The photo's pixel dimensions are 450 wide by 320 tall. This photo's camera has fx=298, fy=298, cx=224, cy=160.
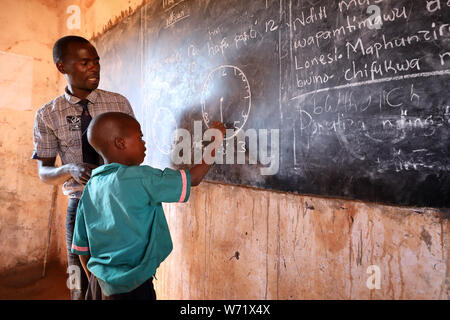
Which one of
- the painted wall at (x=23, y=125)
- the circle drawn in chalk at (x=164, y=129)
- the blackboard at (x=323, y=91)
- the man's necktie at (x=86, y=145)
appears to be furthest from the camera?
the painted wall at (x=23, y=125)

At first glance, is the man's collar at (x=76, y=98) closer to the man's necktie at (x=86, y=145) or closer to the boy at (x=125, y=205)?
the man's necktie at (x=86, y=145)

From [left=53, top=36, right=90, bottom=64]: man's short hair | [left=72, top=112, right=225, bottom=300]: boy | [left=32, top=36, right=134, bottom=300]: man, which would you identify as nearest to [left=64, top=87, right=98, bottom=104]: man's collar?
[left=32, top=36, right=134, bottom=300]: man

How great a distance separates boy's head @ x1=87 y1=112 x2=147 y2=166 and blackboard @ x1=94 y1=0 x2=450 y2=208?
658mm

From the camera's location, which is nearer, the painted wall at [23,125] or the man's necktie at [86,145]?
the man's necktie at [86,145]

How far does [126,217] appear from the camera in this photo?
1368 millimetres

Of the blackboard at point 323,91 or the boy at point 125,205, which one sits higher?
the blackboard at point 323,91

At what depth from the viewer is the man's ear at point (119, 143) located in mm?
1430

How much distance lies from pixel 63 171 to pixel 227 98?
1162 mm

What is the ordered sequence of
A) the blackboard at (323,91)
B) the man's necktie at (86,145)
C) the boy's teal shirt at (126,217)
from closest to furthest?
the blackboard at (323,91) → the boy's teal shirt at (126,217) → the man's necktie at (86,145)

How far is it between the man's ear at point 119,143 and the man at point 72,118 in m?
0.73

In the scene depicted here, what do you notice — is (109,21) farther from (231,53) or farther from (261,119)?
(261,119)

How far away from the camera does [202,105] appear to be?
212 cm

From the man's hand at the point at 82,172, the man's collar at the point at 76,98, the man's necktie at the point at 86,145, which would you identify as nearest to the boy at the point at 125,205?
the man's hand at the point at 82,172

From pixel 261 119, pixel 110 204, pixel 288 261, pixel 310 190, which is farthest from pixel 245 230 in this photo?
pixel 110 204
